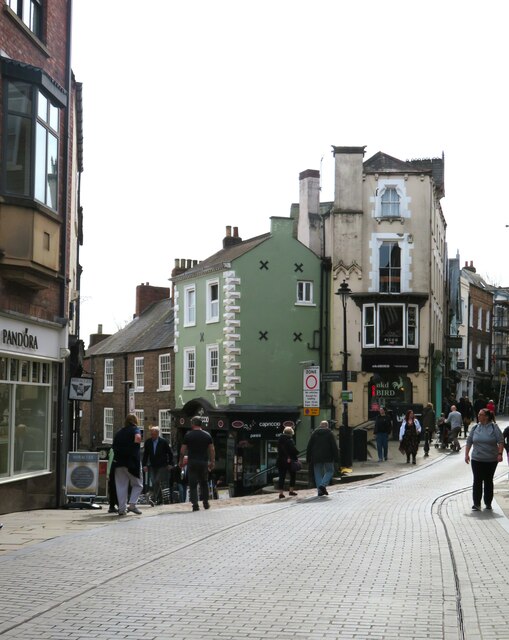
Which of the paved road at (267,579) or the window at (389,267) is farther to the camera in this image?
the window at (389,267)

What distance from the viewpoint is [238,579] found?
9.76m

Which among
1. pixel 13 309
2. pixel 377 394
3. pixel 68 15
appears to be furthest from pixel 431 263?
pixel 13 309

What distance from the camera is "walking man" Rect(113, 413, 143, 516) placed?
16688 millimetres

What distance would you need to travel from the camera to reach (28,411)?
18734 millimetres

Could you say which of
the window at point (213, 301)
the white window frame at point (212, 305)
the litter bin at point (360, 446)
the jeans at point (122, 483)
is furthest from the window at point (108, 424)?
the jeans at point (122, 483)

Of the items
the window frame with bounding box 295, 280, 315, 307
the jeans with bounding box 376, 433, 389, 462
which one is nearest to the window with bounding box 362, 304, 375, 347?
the window frame with bounding box 295, 280, 315, 307

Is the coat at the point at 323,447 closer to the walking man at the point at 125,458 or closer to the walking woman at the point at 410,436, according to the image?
the walking man at the point at 125,458

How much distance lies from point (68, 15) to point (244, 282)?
2324 cm

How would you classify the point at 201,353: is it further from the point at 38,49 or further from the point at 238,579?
the point at 238,579

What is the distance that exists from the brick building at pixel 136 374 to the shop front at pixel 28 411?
26.4 meters

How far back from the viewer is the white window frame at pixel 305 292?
44500 mm

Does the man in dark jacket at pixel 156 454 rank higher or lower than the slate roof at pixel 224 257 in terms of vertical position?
lower

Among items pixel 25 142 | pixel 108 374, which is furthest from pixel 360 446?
pixel 108 374

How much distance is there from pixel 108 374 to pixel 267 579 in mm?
45022
